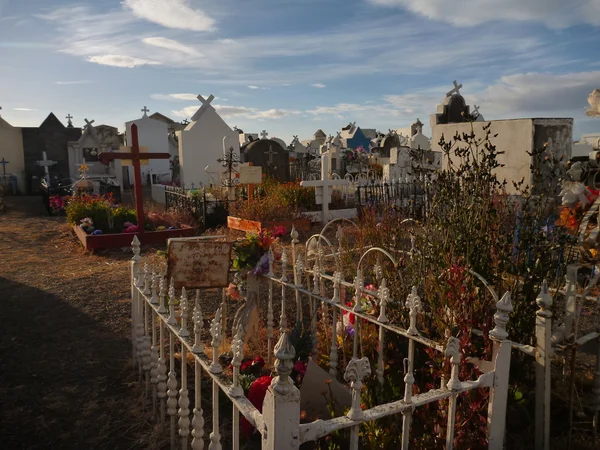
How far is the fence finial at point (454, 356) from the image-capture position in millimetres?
2053

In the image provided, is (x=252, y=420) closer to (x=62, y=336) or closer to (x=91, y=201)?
(x=62, y=336)

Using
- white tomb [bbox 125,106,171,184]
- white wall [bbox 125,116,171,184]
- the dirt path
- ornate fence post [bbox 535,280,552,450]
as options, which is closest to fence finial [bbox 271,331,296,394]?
ornate fence post [bbox 535,280,552,450]

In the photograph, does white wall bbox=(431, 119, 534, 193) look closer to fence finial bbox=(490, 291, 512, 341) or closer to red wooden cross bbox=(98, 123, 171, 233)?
red wooden cross bbox=(98, 123, 171, 233)

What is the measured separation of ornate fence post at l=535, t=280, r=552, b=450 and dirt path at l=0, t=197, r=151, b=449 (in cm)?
218

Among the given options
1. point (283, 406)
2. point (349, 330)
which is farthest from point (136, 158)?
point (283, 406)

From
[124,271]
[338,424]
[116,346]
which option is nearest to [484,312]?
[338,424]

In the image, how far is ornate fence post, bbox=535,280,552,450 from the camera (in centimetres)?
241

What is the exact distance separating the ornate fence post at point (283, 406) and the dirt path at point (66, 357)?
1650 mm

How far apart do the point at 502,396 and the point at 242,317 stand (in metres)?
2.28

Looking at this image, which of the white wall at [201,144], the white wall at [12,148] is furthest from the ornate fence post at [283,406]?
the white wall at [12,148]

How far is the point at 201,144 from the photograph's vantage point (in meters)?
16.4

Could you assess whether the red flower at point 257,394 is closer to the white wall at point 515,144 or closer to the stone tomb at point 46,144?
the white wall at point 515,144

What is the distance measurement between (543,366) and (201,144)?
14.9m

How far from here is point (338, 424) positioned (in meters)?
1.81
